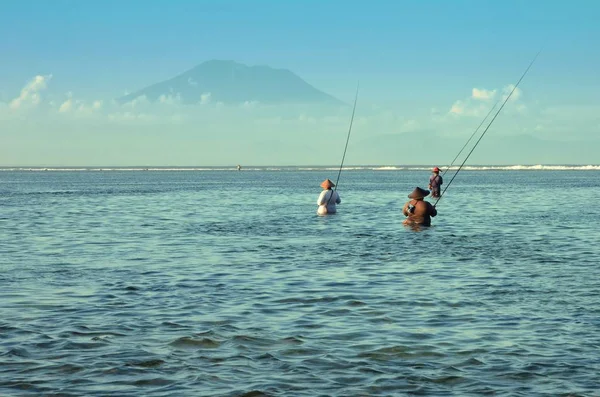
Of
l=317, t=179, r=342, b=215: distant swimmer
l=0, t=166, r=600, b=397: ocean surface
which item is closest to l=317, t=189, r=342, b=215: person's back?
l=317, t=179, r=342, b=215: distant swimmer

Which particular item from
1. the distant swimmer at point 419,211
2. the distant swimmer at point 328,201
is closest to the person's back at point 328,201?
the distant swimmer at point 328,201

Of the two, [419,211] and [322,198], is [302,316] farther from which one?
[322,198]

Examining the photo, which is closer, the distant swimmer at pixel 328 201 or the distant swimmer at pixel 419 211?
the distant swimmer at pixel 419 211

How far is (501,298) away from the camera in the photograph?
12.8 meters

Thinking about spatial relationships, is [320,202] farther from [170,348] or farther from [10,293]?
[170,348]

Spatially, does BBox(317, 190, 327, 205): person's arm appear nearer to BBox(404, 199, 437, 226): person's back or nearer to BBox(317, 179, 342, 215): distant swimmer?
BBox(317, 179, 342, 215): distant swimmer

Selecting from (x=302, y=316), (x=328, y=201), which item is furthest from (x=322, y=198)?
(x=302, y=316)

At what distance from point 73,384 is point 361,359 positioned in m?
2.88

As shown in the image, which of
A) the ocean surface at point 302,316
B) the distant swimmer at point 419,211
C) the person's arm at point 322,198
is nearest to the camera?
the ocean surface at point 302,316

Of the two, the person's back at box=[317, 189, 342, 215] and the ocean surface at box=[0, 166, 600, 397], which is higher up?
the person's back at box=[317, 189, 342, 215]

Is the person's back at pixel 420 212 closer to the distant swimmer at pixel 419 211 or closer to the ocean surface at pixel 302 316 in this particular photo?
the distant swimmer at pixel 419 211

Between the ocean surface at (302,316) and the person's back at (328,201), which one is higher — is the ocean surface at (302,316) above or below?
below

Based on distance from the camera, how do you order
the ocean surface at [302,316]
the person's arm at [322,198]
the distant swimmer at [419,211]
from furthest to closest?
the person's arm at [322,198] < the distant swimmer at [419,211] < the ocean surface at [302,316]

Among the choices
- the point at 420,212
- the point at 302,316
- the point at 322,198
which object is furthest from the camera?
the point at 322,198
